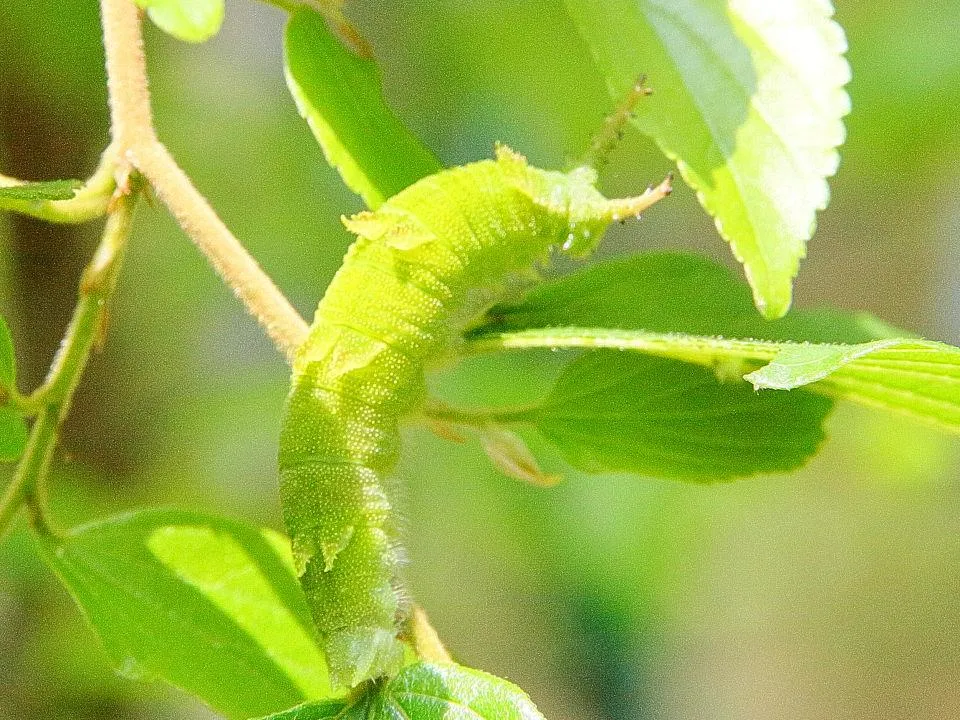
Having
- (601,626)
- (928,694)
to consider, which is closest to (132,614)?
(601,626)

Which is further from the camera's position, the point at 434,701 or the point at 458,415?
the point at 458,415

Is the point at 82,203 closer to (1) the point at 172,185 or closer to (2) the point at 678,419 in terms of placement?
(1) the point at 172,185

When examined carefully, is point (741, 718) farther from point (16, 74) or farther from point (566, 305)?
point (566, 305)

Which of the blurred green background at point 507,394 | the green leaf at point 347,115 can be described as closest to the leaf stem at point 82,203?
the green leaf at point 347,115

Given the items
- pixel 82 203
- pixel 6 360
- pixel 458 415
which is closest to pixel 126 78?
pixel 82 203

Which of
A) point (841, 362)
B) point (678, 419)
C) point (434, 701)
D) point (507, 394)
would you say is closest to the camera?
point (841, 362)

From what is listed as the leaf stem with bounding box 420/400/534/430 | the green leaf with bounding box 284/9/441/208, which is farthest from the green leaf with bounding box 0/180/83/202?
the leaf stem with bounding box 420/400/534/430

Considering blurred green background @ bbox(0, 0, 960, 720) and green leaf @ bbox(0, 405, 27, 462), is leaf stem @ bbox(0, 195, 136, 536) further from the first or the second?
blurred green background @ bbox(0, 0, 960, 720)
